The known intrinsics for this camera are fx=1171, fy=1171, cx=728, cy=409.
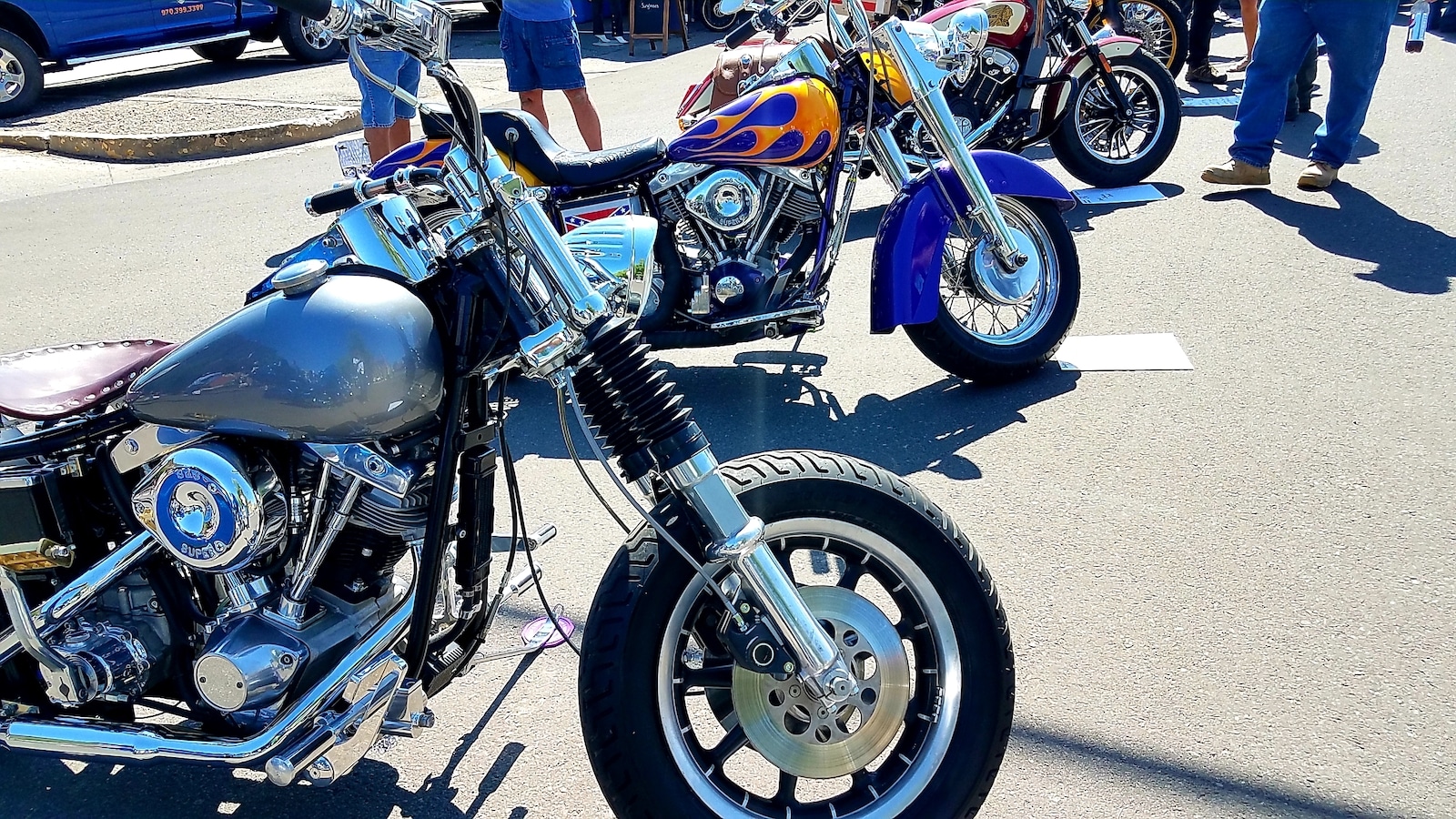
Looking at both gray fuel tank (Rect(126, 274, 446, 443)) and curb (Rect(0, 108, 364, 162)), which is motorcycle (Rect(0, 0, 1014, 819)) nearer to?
gray fuel tank (Rect(126, 274, 446, 443))

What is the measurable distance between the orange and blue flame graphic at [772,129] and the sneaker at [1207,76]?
7.08 meters

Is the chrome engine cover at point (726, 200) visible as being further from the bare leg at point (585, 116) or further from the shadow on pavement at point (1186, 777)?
the bare leg at point (585, 116)

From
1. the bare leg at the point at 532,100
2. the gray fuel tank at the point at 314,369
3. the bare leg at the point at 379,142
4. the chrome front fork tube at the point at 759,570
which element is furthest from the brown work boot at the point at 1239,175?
the gray fuel tank at the point at 314,369

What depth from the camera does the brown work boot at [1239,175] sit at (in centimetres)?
678

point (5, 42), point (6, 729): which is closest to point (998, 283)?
point (6, 729)

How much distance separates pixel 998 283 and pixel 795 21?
4.38 ft

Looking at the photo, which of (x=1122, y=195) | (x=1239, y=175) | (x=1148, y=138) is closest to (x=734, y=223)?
(x=1122, y=195)

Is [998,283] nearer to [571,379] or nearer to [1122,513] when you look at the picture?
[1122,513]

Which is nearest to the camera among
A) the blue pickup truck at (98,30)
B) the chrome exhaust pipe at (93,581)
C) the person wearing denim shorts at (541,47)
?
the chrome exhaust pipe at (93,581)

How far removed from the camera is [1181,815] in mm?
2428

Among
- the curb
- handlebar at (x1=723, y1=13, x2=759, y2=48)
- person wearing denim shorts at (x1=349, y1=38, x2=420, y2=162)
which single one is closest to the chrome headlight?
handlebar at (x1=723, y1=13, x2=759, y2=48)

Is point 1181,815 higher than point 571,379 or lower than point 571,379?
lower

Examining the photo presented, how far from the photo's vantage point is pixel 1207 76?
396 inches

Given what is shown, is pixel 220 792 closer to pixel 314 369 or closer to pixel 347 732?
pixel 347 732
